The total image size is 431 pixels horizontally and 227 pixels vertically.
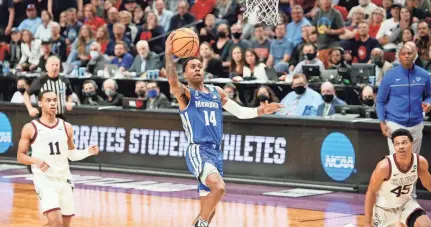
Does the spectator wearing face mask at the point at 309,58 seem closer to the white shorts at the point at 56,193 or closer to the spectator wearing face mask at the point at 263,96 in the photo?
the spectator wearing face mask at the point at 263,96

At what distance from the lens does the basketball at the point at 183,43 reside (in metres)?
10.5

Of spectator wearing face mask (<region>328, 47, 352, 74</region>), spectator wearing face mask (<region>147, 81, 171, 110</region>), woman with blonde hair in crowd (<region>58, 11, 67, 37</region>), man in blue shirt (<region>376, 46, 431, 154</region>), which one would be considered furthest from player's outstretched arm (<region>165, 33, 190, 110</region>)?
woman with blonde hair in crowd (<region>58, 11, 67, 37</region>)

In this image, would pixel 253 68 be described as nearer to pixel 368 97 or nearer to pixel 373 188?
pixel 368 97

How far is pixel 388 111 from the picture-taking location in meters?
13.4

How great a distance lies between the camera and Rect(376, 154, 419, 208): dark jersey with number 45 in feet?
33.3

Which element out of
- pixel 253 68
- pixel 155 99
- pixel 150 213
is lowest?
pixel 150 213

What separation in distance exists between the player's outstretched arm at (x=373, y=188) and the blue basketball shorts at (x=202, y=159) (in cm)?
157

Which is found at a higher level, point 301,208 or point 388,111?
point 388,111

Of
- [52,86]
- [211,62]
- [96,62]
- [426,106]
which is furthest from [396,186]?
[96,62]

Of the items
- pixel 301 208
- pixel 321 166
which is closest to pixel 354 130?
pixel 321 166

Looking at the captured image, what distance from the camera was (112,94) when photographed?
17.8 meters

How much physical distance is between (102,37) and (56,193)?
11.0 metres

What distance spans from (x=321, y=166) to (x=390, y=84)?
231 centimetres

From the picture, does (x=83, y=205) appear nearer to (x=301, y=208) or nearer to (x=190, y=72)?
(x=301, y=208)
